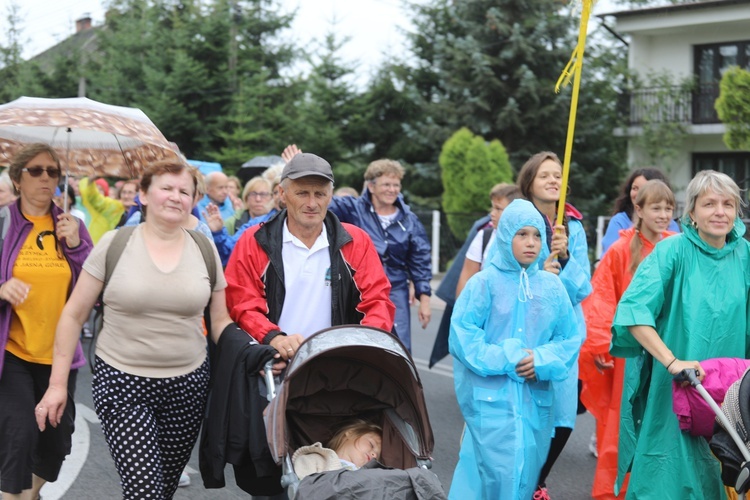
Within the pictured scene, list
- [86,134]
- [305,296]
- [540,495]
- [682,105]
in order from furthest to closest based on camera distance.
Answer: [682,105] → [86,134] → [540,495] → [305,296]

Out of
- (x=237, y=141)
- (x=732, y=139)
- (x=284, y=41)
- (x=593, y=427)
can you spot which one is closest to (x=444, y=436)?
(x=593, y=427)

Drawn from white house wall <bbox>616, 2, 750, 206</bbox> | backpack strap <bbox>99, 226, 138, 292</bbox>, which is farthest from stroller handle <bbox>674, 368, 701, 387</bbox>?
white house wall <bbox>616, 2, 750, 206</bbox>

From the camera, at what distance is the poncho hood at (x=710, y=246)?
5035 mm

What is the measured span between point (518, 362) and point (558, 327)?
400 millimetres

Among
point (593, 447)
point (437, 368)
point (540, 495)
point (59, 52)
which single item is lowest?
point (593, 447)

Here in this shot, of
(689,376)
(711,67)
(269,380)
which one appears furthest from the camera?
(711,67)

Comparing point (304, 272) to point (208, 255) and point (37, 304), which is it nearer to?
point (208, 255)

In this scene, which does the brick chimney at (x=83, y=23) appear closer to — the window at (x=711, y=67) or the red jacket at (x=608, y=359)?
the window at (x=711, y=67)

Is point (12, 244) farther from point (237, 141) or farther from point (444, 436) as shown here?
point (237, 141)

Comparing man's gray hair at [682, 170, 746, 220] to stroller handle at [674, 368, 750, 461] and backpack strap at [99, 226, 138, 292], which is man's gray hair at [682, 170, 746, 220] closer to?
stroller handle at [674, 368, 750, 461]

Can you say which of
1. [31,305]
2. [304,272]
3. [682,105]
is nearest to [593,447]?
[304,272]

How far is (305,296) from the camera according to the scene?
15.4 feet

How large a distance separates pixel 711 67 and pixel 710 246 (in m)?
25.3

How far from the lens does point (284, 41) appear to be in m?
31.1
